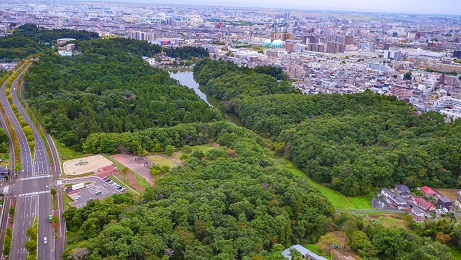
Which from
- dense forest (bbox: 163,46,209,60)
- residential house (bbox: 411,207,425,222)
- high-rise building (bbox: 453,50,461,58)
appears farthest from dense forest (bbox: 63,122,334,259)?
high-rise building (bbox: 453,50,461,58)

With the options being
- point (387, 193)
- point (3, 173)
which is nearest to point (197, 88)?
point (3, 173)

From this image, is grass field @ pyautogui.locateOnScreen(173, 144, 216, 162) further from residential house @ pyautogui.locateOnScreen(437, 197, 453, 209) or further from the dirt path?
residential house @ pyautogui.locateOnScreen(437, 197, 453, 209)

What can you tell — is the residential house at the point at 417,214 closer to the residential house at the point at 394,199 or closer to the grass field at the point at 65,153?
the residential house at the point at 394,199

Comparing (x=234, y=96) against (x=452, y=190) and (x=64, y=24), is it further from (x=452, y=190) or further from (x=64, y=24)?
(x=64, y=24)

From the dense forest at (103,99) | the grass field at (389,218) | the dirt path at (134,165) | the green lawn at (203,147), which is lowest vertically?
the grass field at (389,218)

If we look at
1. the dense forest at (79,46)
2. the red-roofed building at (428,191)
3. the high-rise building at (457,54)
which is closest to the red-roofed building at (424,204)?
the red-roofed building at (428,191)

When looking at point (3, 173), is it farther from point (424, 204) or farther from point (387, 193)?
point (424, 204)

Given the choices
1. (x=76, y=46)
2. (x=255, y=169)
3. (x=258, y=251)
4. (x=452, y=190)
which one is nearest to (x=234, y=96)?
(x=255, y=169)
